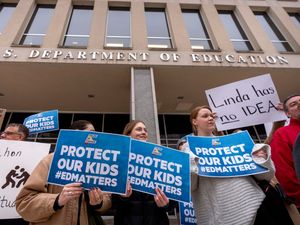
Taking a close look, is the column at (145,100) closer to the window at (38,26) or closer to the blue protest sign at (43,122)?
the blue protest sign at (43,122)

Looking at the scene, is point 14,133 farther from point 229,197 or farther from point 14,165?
point 229,197

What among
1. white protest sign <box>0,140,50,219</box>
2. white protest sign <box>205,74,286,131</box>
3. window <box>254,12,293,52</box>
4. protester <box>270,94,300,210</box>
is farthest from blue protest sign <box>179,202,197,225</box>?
window <box>254,12,293,52</box>

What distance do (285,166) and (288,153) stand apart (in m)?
0.17

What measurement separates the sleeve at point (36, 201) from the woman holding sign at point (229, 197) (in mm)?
1254

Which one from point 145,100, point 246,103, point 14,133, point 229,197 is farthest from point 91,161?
point 145,100

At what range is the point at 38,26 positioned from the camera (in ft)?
29.8

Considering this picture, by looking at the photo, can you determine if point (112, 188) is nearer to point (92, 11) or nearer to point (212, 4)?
point (92, 11)

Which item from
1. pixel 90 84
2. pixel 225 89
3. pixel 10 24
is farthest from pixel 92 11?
pixel 225 89

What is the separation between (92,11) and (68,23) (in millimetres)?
1391

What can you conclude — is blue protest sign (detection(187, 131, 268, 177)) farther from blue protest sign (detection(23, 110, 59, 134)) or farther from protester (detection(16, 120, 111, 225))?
blue protest sign (detection(23, 110, 59, 134))

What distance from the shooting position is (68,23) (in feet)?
30.7

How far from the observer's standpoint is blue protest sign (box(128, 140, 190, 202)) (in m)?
1.88

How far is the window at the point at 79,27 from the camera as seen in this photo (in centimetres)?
855

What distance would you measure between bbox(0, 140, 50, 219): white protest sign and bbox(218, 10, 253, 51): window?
829cm
